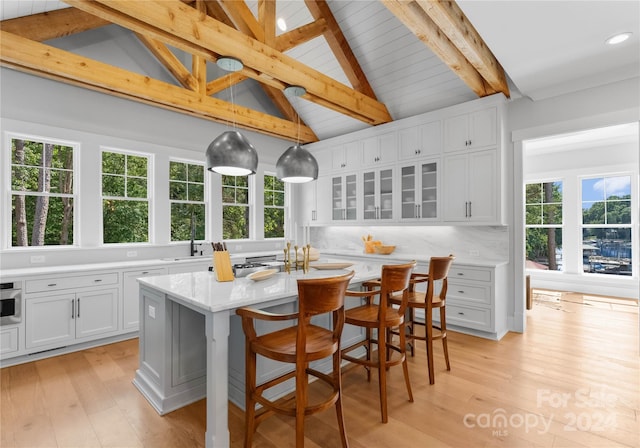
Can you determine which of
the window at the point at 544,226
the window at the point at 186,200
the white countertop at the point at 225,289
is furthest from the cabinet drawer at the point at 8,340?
the window at the point at 544,226

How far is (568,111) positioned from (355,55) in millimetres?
2885

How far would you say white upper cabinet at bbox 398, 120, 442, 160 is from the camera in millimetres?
4672

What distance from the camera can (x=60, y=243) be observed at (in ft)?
13.8

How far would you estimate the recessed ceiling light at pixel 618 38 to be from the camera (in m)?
2.76

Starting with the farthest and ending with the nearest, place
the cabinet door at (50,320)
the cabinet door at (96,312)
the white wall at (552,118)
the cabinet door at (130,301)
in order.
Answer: the cabinet door at (130,301)
the cabinet door at (96,312)
the white wall at (552,118)
the cabinet door at (50,320)

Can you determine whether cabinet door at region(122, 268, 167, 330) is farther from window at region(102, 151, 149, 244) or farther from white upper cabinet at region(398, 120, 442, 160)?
white upper cabinet at region(398, 120, 442, 160)

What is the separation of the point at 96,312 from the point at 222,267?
7.14ft

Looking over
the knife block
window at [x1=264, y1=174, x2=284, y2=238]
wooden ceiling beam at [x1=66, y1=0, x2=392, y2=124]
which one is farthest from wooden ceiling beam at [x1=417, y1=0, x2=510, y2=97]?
window at [x1=264, y1=174, x2=284, y2=238]

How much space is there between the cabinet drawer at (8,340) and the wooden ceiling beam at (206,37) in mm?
3076

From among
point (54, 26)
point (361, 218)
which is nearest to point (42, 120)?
point (54, 26)

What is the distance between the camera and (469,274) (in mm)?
4074

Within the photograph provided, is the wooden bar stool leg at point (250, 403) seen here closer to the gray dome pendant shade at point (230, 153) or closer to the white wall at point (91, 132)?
the gray dome pendant shade at point (230, 153)

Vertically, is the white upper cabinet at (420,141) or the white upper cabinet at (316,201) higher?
the white upper cabinet at (420,141)

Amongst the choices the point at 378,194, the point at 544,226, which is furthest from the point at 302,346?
the point at 544,226
